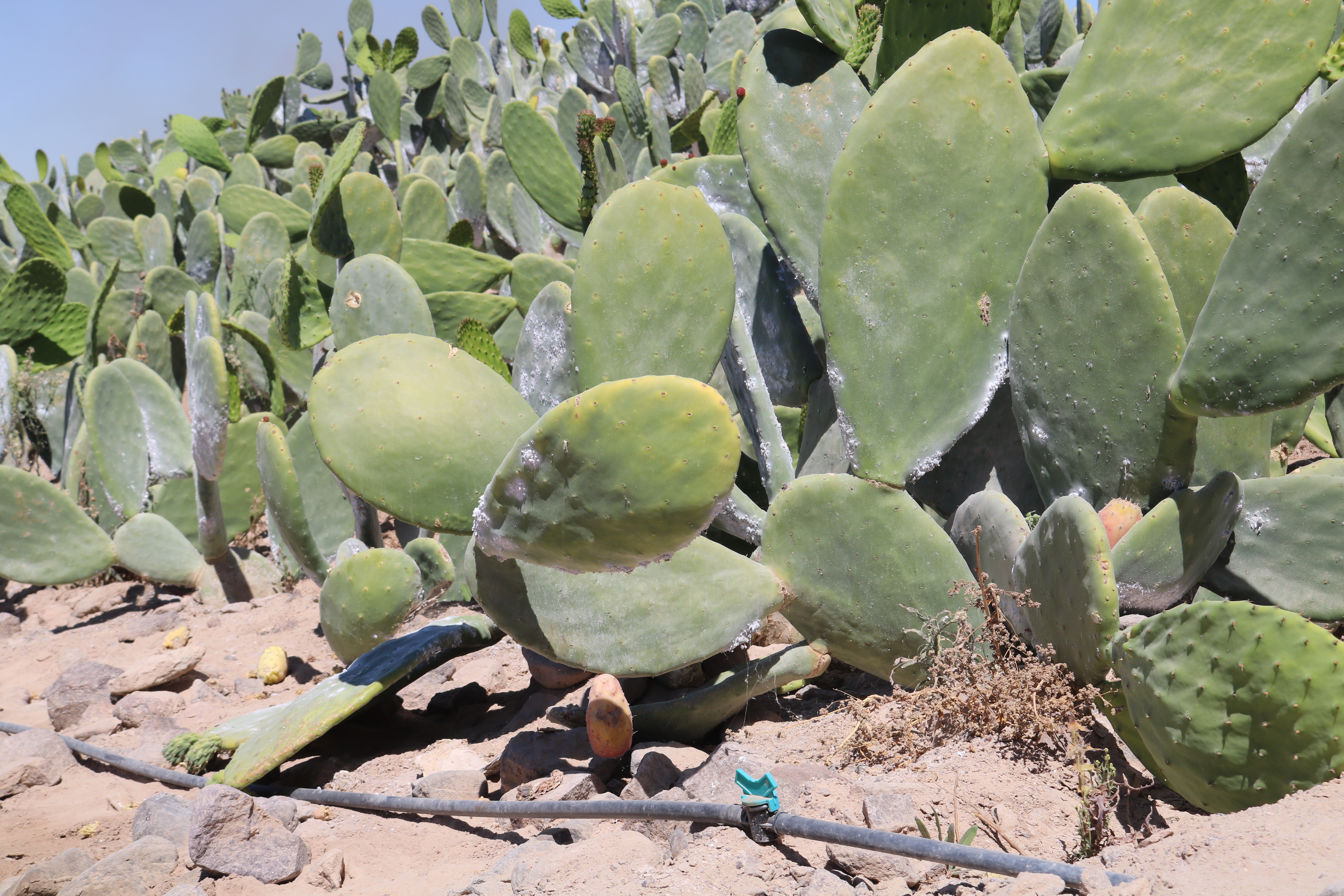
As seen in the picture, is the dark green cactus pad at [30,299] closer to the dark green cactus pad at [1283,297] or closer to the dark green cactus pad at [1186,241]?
the dark green cactus pad at [1186,241]

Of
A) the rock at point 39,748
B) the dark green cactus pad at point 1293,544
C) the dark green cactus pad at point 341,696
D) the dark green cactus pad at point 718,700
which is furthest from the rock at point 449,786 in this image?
the dark green cactus pad at point 1293,544

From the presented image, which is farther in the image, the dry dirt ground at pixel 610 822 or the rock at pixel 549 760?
the rock at pixel 549 760

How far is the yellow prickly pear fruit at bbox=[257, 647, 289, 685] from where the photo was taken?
2.46 metres

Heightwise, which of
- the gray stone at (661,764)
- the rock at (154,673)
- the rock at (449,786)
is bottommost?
the rock at (154,673)

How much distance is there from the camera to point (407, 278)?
2.41 meters

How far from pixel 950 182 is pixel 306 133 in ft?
21.5

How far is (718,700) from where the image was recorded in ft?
5.80

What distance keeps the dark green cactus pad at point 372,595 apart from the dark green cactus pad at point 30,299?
271 cm

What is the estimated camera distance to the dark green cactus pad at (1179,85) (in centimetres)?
164

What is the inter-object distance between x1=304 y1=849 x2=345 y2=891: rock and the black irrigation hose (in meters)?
0.14

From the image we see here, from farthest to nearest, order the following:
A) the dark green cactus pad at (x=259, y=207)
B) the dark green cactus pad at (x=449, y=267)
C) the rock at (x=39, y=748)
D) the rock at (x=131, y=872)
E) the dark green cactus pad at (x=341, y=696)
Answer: the dark green cactus pad at (x=259, y=207), the dark green cactus pad at (x=449, y=267), the rock at (x=39, y=748), the dark green cactus pad at (x=341, y=696), the rock at (x=131, y=872)

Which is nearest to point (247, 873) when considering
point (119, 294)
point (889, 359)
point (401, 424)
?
point (401, 424)

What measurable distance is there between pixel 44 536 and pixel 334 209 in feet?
4.18

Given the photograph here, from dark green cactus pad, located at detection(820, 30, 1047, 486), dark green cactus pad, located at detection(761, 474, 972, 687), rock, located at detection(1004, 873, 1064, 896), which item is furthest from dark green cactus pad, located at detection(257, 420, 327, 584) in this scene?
rock, located at detection(1004, 873, 1064, 896)
